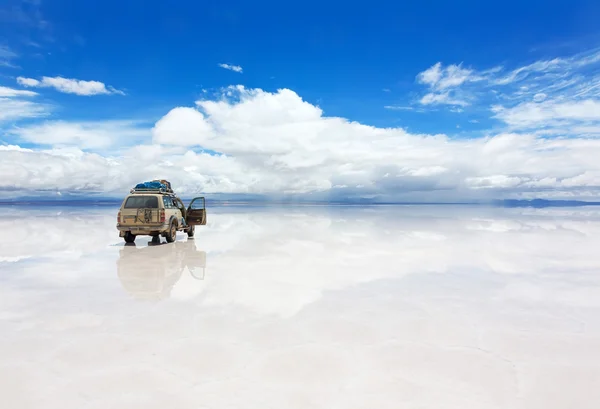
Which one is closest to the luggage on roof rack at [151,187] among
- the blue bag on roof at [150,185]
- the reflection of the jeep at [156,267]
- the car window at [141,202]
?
the blue bag on roof at [150,185]

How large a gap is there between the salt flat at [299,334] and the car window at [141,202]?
16.7 feet

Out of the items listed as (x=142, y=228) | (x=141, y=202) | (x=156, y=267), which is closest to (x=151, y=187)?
(x=141, y=202)

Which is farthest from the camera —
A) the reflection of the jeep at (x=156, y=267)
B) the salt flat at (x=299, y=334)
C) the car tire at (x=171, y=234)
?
the car tire at (x=171, y=234)

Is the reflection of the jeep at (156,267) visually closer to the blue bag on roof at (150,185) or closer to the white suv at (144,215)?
the white suv at (144,215)

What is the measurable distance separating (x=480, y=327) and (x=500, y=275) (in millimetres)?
5087

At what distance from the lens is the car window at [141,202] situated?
17.6 metres

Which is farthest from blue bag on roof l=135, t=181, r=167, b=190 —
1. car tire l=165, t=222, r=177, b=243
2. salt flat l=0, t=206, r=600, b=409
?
salt flat l=0, t=206, r=600, b=409

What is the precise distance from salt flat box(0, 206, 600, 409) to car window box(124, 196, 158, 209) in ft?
16.7

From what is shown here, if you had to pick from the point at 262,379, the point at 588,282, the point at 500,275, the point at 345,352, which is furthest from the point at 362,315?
the point at 588,282

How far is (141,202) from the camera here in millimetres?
17688

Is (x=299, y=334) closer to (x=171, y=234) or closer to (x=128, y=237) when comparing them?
(x=171, y=234)

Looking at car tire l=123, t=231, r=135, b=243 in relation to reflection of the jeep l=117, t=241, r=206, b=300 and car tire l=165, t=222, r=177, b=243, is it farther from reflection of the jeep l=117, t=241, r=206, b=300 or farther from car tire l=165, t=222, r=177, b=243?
car tire l=165, t=222, r=177, b=243

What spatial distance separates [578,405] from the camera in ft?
13.7

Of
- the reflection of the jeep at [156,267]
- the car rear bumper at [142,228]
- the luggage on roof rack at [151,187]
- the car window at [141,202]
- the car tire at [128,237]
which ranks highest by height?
the luggage on roof rack at [151,187]
